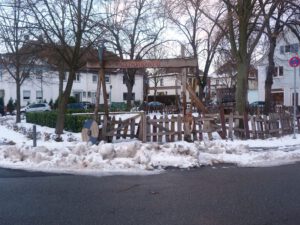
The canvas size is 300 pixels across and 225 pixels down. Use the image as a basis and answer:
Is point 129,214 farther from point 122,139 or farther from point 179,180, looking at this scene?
point 122,139

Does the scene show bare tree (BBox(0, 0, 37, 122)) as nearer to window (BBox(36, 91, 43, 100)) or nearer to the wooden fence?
the wooden fence

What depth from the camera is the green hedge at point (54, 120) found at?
19.5m

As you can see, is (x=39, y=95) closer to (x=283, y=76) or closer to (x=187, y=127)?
(x=283, y=76)

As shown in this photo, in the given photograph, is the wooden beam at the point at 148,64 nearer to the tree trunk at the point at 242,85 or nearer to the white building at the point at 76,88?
the tree trunk at the point at 242,85

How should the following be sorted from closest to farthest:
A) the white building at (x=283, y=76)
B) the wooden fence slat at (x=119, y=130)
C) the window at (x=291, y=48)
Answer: the wooden fence slat at (x=119, y=130), the window at (x=291, y=48), the white building at (x=283, y=76)

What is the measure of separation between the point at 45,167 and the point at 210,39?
26.5 metres

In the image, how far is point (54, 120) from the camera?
76.8ft

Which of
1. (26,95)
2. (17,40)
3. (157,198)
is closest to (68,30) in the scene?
(17,40)

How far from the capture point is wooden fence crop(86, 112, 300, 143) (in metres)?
14.4

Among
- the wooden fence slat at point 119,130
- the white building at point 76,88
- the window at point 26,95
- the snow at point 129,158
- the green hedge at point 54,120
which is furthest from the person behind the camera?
the window at point 26,95

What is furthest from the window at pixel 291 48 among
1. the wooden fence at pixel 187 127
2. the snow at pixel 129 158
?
the snow at pixel 129 158

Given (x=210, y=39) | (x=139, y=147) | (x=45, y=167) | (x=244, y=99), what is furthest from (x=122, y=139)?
(x=210, y=39)

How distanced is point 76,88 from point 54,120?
35431 mm

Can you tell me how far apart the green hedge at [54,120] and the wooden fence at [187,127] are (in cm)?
407
